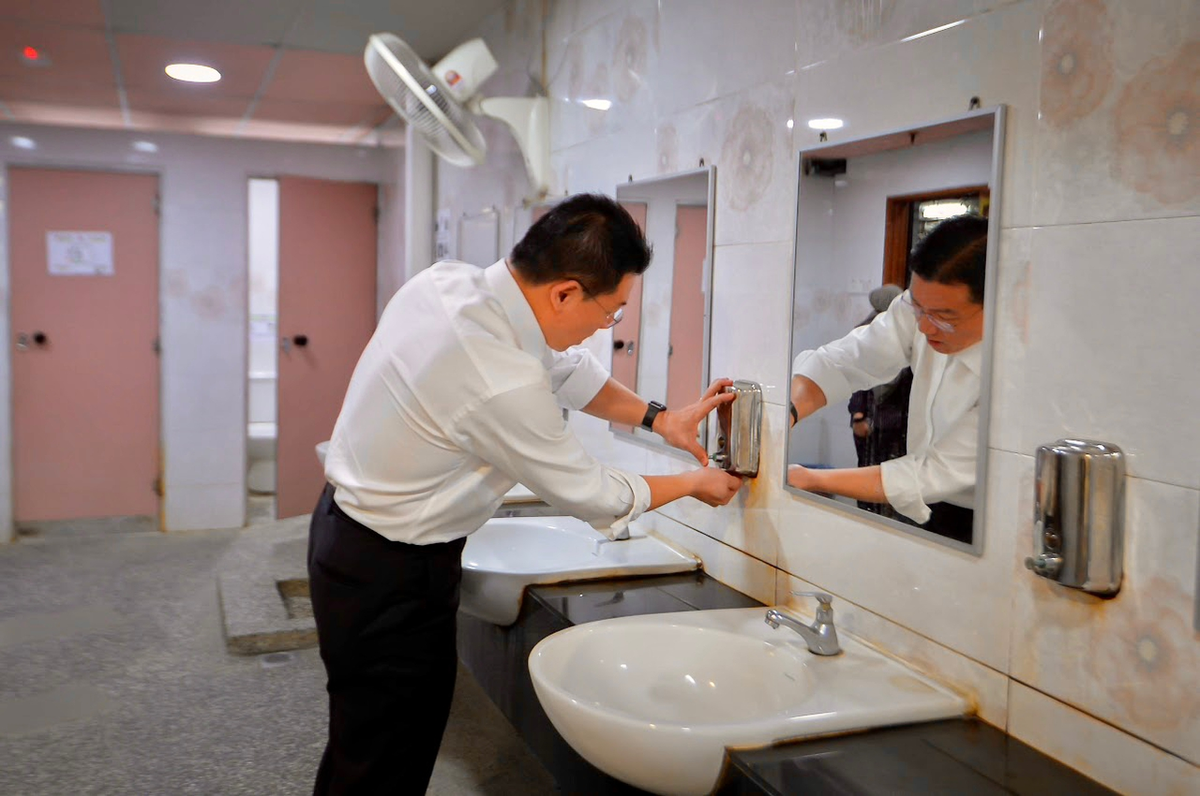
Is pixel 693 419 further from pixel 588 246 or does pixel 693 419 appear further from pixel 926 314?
pixel 926 314

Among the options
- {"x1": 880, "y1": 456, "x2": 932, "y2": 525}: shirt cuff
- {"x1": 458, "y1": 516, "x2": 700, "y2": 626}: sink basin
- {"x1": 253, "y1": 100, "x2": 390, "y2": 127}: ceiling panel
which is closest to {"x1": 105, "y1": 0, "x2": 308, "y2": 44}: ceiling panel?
{"x1": 253, "y1": 100, "x2": 390, "y2": 127}: ceiling panel

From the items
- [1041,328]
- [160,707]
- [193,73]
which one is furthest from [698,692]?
[193,73]

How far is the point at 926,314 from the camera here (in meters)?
1.53

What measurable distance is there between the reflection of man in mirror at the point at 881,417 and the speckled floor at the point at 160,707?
1018 mm

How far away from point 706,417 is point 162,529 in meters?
4.56

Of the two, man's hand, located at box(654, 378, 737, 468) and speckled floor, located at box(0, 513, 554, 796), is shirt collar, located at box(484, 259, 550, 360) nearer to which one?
man's hand, located at box(654, 378, 737, 468)

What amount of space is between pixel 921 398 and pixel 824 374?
25 centimetres

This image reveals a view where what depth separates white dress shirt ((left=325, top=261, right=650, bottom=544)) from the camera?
1.62 m

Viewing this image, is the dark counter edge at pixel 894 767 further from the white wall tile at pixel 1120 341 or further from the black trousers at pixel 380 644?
the white wall tile at pixel 1120 341

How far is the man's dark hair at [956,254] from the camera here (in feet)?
4.65

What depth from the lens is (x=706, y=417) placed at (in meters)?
2.10

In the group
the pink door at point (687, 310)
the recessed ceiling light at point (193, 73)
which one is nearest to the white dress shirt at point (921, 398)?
the pink door at point (687, 310)

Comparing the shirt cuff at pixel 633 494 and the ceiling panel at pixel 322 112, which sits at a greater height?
the ceiling panel at pixel 322 112

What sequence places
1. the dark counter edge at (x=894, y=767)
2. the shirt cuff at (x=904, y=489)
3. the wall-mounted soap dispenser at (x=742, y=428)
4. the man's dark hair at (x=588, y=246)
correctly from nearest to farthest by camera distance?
the dark counter edge at (x=894, y=767) → the shirt cuff at (x=904, y=489) → the man's dark hair at (x=588, y=246) → the wall-mounted soap dispenser at (x=742, y=428)
